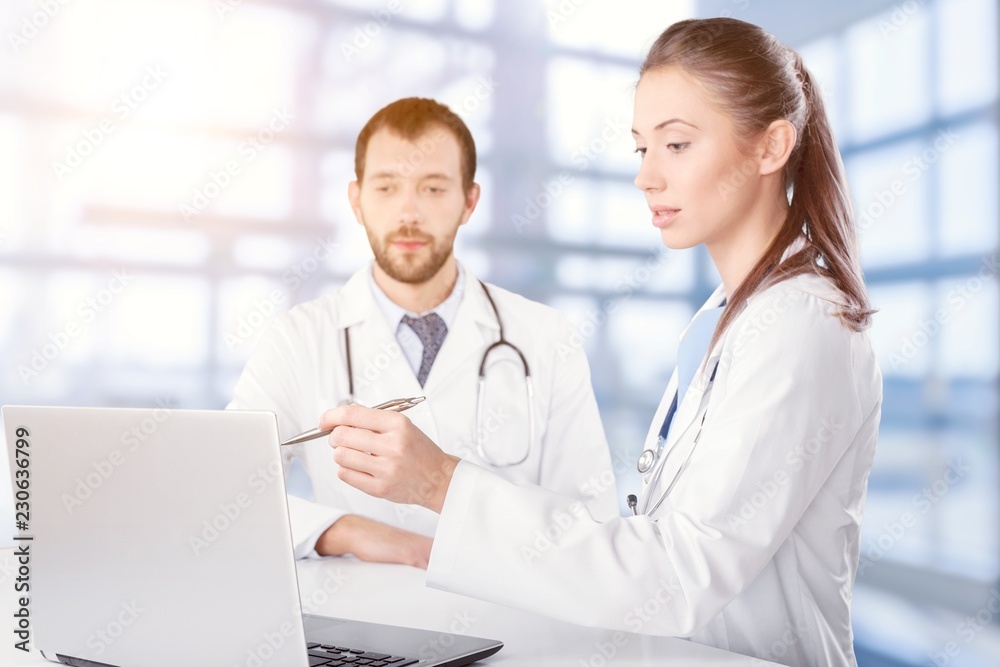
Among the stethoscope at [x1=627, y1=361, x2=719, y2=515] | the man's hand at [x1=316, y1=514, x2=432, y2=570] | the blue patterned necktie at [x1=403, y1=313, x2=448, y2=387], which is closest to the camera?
the stethoscope at [x1=627, y1=361, x2=719, y2=515]

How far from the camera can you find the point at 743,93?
1233 mm

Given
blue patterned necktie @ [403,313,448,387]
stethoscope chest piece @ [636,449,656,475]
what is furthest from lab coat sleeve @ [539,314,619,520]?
stethoscope chest piece @ [636,449,656,475]

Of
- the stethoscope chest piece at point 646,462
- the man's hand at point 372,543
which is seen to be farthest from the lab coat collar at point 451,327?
the stethoscope chest piece at point 646,462

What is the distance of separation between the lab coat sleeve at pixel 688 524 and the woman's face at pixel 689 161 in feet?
0.89

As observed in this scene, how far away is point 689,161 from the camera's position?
4.07 ft

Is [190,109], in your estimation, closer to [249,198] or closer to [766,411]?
[249,198]

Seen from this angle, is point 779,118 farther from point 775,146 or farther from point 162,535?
point 162,535

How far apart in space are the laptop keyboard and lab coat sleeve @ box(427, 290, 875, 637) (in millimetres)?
133

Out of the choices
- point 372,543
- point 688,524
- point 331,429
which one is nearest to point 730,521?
point 688,524

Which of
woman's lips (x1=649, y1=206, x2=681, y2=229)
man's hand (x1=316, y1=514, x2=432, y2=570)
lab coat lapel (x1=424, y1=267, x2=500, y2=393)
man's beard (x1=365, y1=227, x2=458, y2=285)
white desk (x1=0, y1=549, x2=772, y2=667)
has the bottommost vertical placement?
white desk (x1=0, y1=549, x2=772, y2=667)

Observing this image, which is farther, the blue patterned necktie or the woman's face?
the blue patterned necktie

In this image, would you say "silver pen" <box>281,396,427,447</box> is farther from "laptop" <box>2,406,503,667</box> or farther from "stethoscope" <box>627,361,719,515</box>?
"stethoscope" <box>627,361,719,515</box>

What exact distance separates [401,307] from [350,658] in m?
1.35

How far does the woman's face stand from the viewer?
1.23 m
